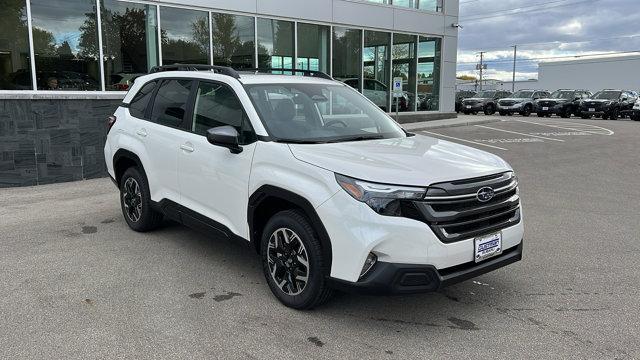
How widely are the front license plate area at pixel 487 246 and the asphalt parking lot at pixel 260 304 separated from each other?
51 cm

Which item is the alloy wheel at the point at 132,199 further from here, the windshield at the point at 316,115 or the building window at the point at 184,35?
the building window at the point at 184,35

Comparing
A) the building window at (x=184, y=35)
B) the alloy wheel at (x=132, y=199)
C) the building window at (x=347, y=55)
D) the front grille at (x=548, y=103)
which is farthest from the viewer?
the front grille at (x=548, y=103)

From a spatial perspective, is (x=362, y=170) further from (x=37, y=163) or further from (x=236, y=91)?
(x=37, y=163)

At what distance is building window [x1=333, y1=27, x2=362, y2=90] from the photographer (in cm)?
1727

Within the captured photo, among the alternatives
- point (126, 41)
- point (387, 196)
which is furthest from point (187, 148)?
point (126, 41)

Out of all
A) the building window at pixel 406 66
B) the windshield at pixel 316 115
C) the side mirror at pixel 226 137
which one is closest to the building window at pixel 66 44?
the windshield at pixel 316 115

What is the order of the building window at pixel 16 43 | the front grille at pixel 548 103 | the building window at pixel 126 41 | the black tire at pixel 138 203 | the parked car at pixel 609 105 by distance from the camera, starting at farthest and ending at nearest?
the front grille at pixel 548 103 → the parked car at pixel 609 105 → the building window at pixel 126 41 → the building window at pixel 16 43 → the black tire at pixel 138 203

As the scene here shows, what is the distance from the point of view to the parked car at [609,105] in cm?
2795

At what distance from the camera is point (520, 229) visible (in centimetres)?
402

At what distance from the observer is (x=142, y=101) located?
590cm

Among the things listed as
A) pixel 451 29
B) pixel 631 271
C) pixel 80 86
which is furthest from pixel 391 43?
pixel 631 271

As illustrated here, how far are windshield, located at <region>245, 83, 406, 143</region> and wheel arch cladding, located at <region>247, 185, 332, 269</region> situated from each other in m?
0.46

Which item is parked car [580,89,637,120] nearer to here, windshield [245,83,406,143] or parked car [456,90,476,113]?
parked car [456,90,476,113]

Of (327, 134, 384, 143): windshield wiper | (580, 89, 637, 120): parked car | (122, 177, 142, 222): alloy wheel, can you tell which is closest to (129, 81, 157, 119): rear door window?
(122, 177, 142, 222): alloy wheel
